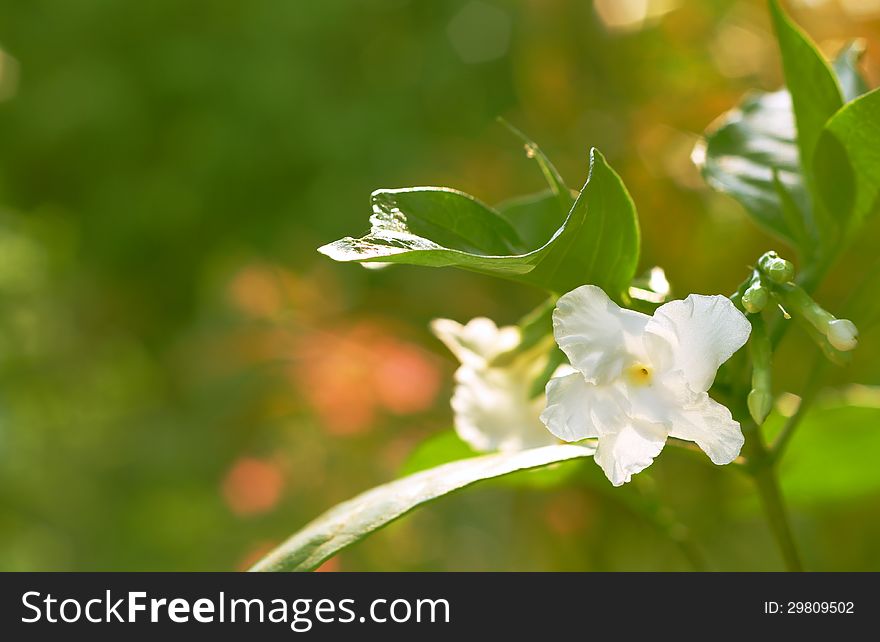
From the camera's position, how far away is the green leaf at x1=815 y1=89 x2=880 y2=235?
0.96 feet

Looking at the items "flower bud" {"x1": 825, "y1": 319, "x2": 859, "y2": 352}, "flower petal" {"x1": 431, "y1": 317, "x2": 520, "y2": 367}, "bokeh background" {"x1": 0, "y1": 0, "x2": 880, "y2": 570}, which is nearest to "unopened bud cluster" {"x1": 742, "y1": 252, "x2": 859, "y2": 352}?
"flower bud" {"x1": 825, "y1": 319, "x2": 859, "y2": 352}

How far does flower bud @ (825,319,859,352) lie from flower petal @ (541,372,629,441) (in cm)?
6

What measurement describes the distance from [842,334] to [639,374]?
58 mm

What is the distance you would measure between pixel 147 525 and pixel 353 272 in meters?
0.61

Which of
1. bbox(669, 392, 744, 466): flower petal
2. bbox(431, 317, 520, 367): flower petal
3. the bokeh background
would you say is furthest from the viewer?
the bokeh background

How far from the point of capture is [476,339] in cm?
36

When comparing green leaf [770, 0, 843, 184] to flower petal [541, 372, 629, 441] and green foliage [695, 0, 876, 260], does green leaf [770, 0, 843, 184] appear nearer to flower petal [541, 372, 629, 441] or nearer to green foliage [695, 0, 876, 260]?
green foliage [695, 0, 876, 260]

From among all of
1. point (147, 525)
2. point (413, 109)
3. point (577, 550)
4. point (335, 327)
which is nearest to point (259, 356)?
point (335, 327)

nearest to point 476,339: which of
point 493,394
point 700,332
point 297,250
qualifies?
point 493,394

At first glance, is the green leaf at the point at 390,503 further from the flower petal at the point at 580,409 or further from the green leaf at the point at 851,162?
the green leaf at the point at 851,162

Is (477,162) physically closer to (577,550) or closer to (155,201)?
(577,550)

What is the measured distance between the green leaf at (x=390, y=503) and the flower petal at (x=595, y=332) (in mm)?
31

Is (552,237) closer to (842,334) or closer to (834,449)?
(842,334)

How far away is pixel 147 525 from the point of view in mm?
1678
